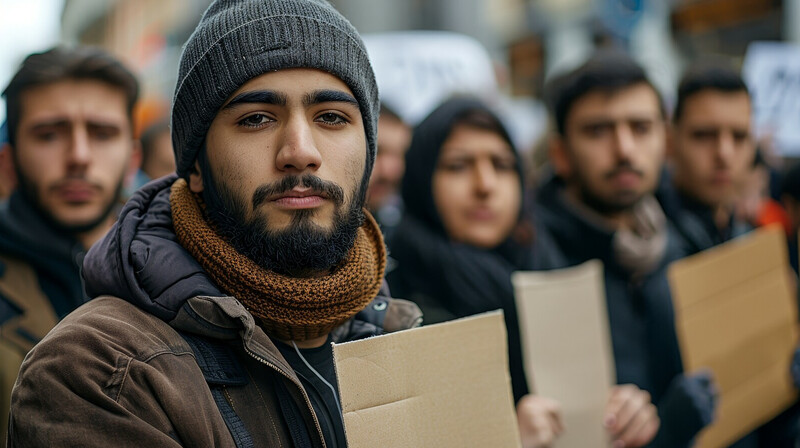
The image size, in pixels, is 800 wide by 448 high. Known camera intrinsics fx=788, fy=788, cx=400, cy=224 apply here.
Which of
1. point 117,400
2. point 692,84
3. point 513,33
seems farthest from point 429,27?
point 117,400

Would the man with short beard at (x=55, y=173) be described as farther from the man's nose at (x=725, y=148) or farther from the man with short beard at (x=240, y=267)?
the man's nose at (x=725, y=148)

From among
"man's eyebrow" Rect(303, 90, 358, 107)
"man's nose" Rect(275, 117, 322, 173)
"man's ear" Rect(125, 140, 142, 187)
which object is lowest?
"man's ear" Rect(125, 140, 142, 187)

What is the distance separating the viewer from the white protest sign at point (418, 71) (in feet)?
22.4

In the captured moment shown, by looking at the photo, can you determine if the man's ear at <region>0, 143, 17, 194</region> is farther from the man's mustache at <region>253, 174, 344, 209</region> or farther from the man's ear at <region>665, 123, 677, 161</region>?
the man's ear at <region>665, 123, 677, 161</region>

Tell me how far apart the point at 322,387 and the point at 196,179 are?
56 centimetres

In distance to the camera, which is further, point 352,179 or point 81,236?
point 81,236

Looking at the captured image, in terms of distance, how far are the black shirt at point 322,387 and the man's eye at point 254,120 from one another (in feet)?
1.54

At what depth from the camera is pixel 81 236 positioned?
2729 mm

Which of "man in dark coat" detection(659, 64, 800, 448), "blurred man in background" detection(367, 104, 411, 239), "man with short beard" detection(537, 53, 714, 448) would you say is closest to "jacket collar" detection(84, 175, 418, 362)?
"man with short beard" detection(537, 53, 714, 448)

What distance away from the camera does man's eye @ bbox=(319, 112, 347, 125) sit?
1714 millimetres

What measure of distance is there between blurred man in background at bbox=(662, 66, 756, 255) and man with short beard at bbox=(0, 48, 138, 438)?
263cm

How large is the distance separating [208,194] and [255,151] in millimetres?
175

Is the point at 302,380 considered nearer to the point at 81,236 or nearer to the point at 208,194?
the point at 208,194

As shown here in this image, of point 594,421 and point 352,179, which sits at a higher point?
point 352,179
